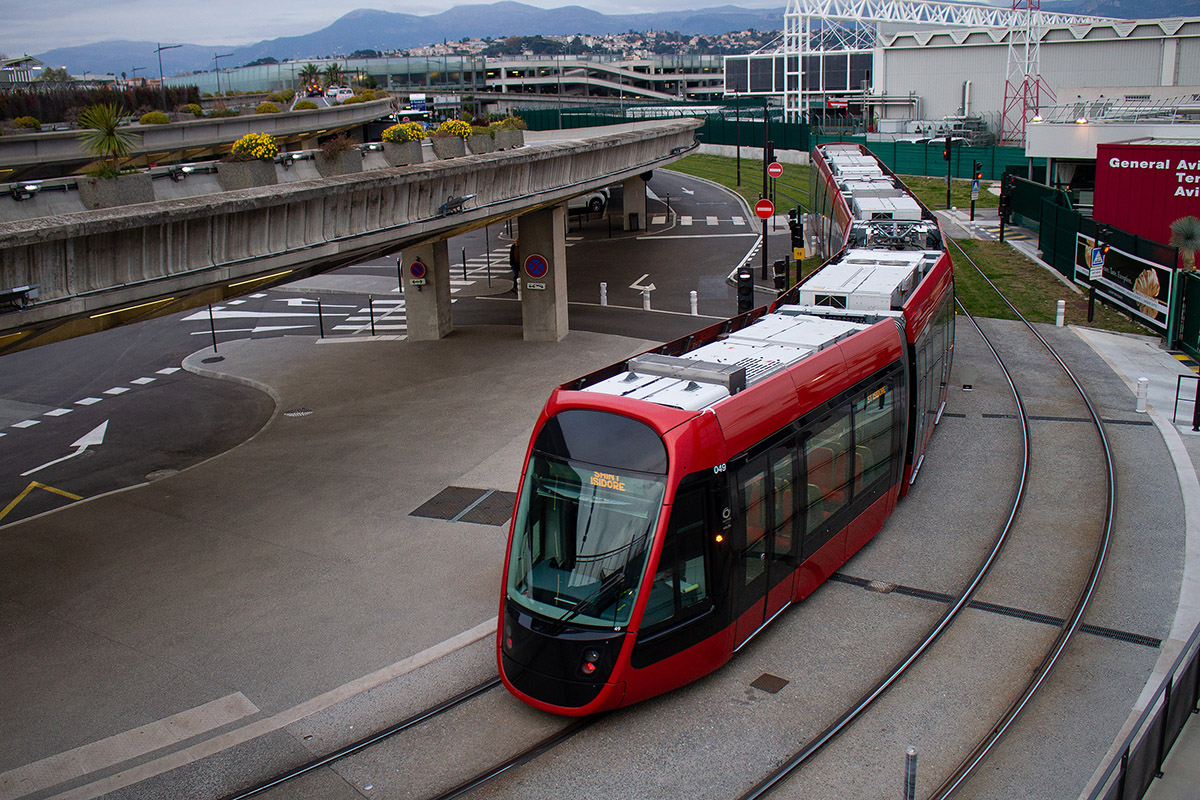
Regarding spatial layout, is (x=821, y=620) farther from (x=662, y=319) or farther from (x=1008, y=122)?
(x=1008, y=122)

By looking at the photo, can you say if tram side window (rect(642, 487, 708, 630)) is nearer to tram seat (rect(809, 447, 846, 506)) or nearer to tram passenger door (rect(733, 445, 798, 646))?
tram passenger door (rect(733, 445, 798, 646))

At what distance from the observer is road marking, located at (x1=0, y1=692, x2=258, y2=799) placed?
8.93 metres

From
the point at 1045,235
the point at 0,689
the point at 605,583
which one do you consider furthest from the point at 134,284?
the point at 1045,235

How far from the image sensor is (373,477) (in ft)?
55.5

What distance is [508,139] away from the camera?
2339 cm

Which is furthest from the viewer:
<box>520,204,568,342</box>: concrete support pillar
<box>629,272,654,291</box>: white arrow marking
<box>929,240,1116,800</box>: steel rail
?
<box>629,272,654,291</box>: white arrow marking

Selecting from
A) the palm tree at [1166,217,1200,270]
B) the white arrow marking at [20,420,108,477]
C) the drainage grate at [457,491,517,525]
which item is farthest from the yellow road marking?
the palm tree at [1166,217,1200,270]

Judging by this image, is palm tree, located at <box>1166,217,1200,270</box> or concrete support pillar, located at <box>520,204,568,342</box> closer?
palm tree, located at <box>1166,217,1200,270</box>

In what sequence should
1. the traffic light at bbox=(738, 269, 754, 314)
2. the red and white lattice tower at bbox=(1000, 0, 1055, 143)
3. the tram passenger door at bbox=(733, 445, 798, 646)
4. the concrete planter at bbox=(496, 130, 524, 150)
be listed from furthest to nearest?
1. the red and white lattice tower at bbox=(1000, 0, 1055, 143)
2. the concrete planter at bbox=(496, 130, 524, 150)
3. the traffic light at bbox=(738, 269, 754, 314)
4. the tram passenger door at bbox=(733, 445, 798, 646)

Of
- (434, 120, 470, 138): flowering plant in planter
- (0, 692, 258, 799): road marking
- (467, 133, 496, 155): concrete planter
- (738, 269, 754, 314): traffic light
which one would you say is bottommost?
(0, 692, 258, 799): road marking

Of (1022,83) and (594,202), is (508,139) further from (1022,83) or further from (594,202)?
(1022,83)

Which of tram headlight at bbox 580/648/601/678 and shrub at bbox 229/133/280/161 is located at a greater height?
shrub at bbox 229/133/280/161

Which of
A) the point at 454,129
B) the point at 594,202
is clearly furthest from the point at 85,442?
the point at 594,202

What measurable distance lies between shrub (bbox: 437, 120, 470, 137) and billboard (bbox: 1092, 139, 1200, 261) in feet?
77.2
